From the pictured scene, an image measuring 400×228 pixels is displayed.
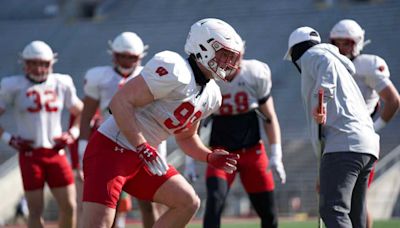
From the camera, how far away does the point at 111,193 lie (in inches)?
229

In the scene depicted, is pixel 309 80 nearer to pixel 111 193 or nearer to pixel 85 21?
pixel 111 193

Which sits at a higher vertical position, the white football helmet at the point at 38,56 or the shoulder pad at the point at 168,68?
the shoulder pad at the point at 168,68

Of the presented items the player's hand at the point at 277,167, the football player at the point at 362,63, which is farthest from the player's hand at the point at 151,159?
the player's hand at the point at 277,167

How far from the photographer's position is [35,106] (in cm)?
887

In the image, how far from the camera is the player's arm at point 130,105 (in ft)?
18.8

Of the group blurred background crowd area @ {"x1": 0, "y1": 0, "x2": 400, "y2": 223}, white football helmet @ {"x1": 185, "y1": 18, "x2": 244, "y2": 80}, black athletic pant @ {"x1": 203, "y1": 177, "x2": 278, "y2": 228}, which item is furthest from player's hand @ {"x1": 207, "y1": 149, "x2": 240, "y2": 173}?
blurred background crowd area @ {"x1": 0, "y1": 0, "x2": 400, "y2": 223}

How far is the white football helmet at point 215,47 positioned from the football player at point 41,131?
10.3 feet

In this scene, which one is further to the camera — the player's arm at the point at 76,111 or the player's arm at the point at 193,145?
the player's arm at the point at 76,111

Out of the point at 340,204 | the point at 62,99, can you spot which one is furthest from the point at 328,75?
the point at 62,99

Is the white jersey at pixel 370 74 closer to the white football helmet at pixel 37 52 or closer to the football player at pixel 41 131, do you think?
the football player at pixel 41 131

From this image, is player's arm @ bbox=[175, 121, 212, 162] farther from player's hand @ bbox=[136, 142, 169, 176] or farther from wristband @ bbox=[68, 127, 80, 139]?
wristband @ bbox=[68, 127, 80, 139]

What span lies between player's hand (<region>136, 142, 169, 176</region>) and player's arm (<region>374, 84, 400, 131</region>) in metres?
2.70

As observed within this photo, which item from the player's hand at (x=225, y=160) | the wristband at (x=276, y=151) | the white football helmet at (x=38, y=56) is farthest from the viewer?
the white football helmet at (x=38, y=56)

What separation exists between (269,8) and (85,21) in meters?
5.00
